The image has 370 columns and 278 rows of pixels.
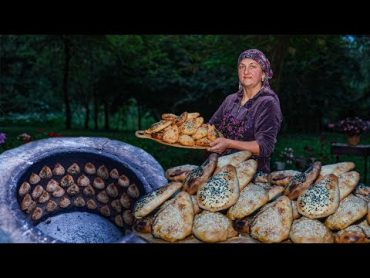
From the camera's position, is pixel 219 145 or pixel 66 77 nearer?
pixel 219 145

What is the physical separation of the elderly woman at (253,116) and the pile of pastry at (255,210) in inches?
16.2

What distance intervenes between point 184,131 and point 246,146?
384 millimetres

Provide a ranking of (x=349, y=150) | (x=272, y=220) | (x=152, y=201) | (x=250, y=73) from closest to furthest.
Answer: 1. (x=272, y=220)
2. (x=152, y=201)
3. (x=250, y=73)
4. (x=349, y=150)

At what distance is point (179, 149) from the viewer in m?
3.14

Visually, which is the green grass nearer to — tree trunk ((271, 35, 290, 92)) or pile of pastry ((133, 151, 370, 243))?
tree trunk ((271, 35, 290, 92))

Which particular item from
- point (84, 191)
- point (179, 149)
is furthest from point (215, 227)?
point (84, 191)

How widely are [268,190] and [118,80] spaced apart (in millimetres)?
1635

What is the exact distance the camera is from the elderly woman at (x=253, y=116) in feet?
9.74

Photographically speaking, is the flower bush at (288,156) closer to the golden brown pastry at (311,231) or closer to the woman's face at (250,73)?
the woman's face at (250,73)

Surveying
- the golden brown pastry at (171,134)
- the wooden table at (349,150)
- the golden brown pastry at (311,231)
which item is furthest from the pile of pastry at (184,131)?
the wooden table at (349,150)

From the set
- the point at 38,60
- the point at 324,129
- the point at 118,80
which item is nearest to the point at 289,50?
the point at 324,129

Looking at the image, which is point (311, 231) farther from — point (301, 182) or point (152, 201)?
point (152, 201)

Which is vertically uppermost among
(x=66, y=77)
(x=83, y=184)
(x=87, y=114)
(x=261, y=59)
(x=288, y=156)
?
(x=261, y=59)

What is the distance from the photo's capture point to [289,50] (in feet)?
12.8
